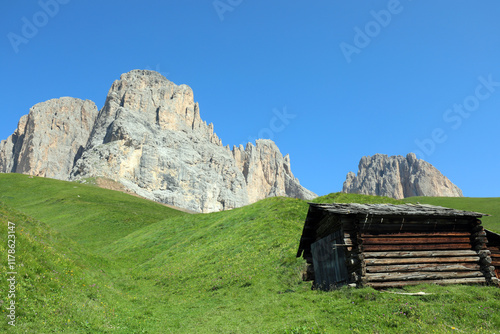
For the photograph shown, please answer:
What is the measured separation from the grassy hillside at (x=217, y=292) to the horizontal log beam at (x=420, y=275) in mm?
895

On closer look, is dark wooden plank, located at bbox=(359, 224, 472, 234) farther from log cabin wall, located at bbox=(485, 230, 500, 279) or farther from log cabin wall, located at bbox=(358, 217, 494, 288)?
log cabin wall, located at bbox=(485, 230, 500, 279)

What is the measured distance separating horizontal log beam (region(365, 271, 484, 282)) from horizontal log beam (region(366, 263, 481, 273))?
195 millimetres

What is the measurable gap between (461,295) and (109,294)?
18249 millimetres

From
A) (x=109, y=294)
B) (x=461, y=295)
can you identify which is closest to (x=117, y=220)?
(x=109, y=294)

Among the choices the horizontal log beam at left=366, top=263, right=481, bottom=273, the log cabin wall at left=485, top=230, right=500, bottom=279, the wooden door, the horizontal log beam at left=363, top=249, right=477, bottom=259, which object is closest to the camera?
the horizontal log beam at left=366, top=263, right=481, bottom=273

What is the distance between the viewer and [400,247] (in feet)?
55.4

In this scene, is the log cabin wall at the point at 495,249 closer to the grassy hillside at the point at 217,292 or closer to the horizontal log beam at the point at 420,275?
the horizontal log beam at the point at 420,275

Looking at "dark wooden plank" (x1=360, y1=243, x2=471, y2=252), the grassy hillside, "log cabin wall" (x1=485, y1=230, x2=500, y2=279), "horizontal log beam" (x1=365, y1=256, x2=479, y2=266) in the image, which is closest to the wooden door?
the grassy hillside

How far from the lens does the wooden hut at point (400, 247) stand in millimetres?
16094

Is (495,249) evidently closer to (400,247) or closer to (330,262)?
(400,247)

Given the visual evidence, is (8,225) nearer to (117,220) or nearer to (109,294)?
(109,294)

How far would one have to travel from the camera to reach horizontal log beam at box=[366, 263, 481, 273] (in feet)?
52.7

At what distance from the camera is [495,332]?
10.3 metres

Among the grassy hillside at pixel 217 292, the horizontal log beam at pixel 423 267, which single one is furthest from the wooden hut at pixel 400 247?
the grassy hillside at pixel 217 292
